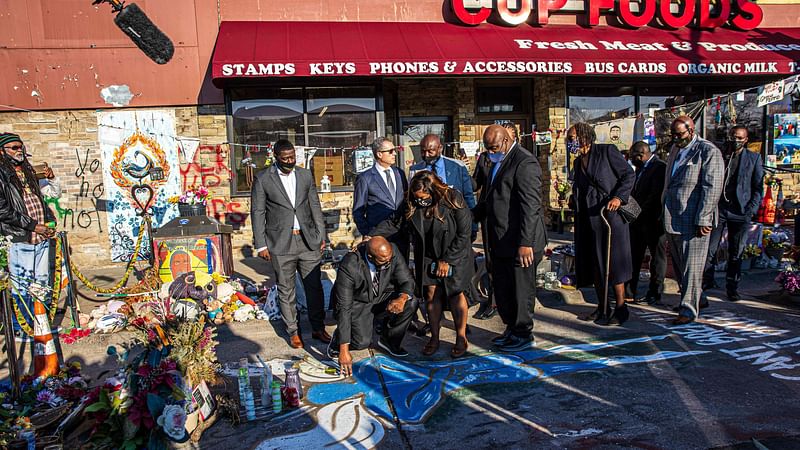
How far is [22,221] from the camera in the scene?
16.8ft

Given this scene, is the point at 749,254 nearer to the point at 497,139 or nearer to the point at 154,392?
the point at 497,139

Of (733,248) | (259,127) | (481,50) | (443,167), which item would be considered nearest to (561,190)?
(481,50)

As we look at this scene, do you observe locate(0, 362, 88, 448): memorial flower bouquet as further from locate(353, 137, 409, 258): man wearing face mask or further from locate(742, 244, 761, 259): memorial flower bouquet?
locate(742, 244, 761, 259): memorial flower bouquet

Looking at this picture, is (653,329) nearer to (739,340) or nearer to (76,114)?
(739,340)

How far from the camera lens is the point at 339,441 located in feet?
10.7

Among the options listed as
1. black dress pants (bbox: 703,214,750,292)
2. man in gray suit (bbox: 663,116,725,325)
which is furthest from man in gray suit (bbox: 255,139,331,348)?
black dress pants (bbox: 703,214,750,292)

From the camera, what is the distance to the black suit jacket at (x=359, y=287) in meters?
4.26

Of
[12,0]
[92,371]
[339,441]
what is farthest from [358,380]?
[12,0]

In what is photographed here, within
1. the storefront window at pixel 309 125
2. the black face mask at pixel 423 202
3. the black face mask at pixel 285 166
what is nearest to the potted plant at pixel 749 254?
the black face mask at pixel 423 202

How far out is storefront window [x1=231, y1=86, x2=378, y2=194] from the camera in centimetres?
941

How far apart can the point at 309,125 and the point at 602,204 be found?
233 inches

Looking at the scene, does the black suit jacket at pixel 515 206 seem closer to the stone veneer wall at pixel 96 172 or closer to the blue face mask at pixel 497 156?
the blue face mask at pixel 497 156

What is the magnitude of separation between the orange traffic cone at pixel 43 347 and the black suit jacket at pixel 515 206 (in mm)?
3883

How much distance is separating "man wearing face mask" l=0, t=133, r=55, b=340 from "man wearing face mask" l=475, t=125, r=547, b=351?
431cm
